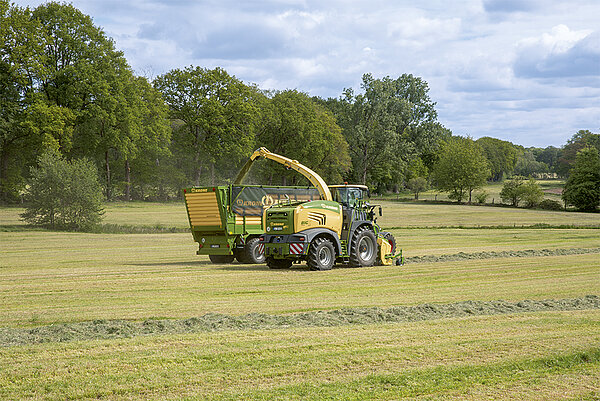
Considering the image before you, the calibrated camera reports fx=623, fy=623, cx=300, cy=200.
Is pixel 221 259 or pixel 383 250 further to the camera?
pixel 221 259

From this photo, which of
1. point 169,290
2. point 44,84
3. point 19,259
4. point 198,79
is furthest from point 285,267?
point 198,79

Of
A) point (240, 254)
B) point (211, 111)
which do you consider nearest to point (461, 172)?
point (211, 111)

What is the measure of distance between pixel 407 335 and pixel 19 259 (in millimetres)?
19118

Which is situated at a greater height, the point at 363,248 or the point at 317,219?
the point at 317,219

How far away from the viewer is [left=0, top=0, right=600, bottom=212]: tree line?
187ft

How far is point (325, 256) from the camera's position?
20609mm

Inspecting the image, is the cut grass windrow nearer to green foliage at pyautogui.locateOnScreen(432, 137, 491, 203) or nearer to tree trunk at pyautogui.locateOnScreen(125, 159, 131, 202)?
tree trunk at pyautogui.locateOnScreen(125, 159, 131, 202)

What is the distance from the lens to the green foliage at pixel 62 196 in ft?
136

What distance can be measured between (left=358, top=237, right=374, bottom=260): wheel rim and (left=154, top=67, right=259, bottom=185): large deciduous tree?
175ft

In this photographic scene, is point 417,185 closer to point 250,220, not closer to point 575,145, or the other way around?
point 575,145

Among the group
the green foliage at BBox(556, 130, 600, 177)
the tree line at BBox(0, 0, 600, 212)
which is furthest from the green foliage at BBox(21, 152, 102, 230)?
→ the green foliage at BBox(556, 130, 600, 177)

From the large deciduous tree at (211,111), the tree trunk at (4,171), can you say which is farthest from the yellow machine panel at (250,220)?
the large deciduous tree at (211,111)

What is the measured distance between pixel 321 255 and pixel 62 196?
89.7ft

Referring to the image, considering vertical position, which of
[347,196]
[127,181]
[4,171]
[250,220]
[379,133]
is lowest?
[250,220]
